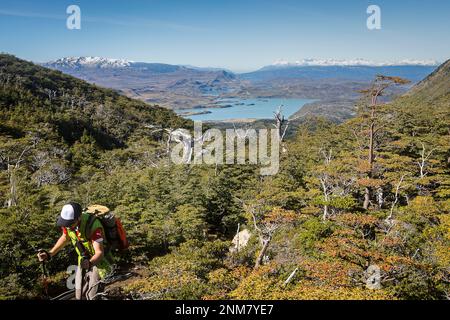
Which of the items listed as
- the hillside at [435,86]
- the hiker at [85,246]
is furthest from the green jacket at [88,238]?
the hillside at [435,86]

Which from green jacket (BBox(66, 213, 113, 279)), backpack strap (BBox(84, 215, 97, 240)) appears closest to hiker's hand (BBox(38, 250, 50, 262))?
green jacket (BBox(66, 213, 113, 279))

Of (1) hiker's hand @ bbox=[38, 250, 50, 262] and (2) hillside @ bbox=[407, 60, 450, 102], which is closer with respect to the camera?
(1) hiker's hand @ bbox=[38, 250, 50, 262]

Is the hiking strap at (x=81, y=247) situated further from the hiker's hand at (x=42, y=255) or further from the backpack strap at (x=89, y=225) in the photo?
the hiker's hand at (x=42, y=255)

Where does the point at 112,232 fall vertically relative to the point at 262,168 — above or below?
above

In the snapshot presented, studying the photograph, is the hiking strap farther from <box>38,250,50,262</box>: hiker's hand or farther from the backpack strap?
<box>38,250,50,262</box>: hiker's hand

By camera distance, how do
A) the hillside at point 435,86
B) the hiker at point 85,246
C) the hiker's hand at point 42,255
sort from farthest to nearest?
the hillside at point 435,86 → the hiker's hand at point 42,255 → the hiker at point 85,246

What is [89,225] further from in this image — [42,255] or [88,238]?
[42,255]
